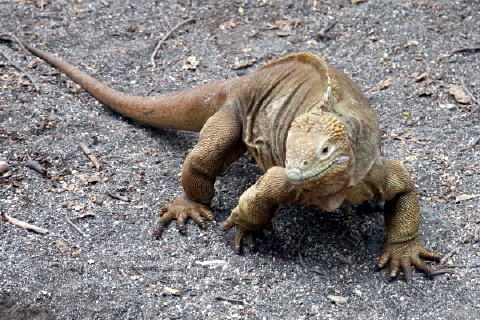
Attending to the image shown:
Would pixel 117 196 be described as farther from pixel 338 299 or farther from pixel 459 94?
pixel 459 94

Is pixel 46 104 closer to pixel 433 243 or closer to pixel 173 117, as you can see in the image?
pixel 173 117

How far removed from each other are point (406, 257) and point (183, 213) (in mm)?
2519

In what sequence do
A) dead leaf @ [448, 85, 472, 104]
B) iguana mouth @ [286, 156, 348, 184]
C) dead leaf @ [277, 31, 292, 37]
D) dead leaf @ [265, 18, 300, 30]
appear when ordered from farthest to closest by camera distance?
dead leaf @ [265, 18, 300, 30]
dead leaf @ [277, 31, 292, 37]
dead leaf @ [448, 85, 472, 104]
iguana mouth @ [286, 156, 348, 184]

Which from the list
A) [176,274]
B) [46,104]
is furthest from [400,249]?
[46,104]

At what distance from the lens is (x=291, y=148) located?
220 inches

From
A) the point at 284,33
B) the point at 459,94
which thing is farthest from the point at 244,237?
the point at 284,33

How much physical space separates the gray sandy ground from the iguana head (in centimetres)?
140

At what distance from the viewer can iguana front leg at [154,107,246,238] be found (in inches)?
292

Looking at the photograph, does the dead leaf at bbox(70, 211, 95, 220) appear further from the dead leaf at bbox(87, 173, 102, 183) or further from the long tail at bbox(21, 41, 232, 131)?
the long tail at bbox(21, 41, 232, 131)

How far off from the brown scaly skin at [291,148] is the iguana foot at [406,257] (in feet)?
0.03

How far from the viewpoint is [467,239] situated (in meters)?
6.78

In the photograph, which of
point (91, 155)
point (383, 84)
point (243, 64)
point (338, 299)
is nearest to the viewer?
point (338, 299)

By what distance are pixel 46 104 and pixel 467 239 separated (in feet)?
18.8

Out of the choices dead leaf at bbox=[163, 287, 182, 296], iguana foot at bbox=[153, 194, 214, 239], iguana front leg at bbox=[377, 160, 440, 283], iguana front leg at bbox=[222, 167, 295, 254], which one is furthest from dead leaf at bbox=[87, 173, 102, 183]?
iguana front leg at bbox=[377, 160, 440, 283]
